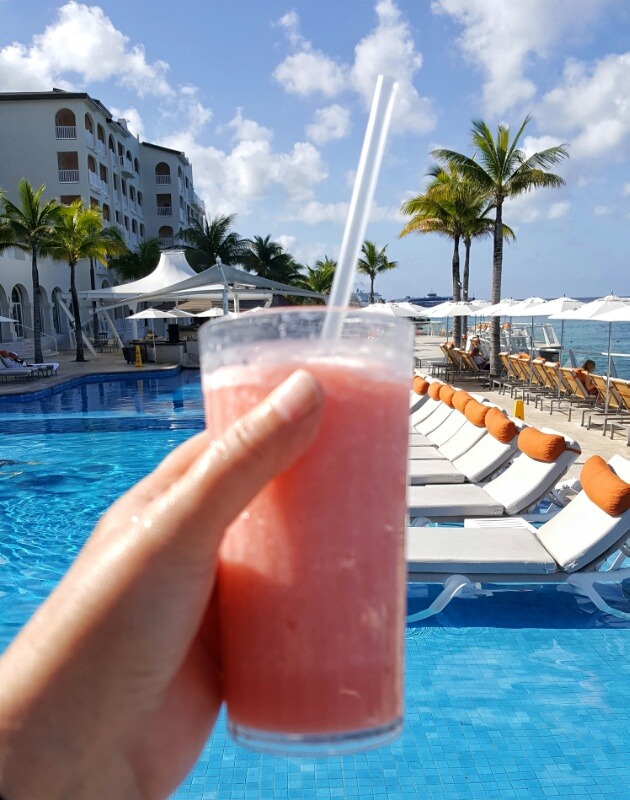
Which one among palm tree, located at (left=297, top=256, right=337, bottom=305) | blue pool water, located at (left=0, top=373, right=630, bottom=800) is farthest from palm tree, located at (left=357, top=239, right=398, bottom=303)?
blue pool water, located at (left=0, top=373, right=630, bottom=800)

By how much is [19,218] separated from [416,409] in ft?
61.6

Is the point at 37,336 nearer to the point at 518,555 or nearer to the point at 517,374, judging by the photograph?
the point at 517,374

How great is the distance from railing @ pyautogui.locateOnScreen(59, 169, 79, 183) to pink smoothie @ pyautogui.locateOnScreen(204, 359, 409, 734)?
151 feet

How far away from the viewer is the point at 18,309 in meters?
33.6

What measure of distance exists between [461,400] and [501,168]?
1278 cm

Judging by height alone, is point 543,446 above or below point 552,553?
above

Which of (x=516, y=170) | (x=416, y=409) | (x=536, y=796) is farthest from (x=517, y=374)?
(x=536, y=796)

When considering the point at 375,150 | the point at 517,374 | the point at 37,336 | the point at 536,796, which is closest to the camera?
the point at 375,150

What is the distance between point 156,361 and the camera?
25812 millimetres

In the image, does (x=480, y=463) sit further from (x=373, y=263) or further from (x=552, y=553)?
(x=373, y=263)

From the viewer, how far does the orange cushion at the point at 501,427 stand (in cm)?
692

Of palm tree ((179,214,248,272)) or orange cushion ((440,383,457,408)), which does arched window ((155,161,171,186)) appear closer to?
palm tree ((179,214,248,272))

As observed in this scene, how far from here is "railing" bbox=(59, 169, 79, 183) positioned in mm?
42344

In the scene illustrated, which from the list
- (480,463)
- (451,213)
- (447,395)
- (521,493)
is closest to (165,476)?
(521,493)
